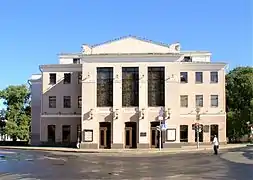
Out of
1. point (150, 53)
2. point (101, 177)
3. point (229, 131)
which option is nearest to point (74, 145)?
point (150, 53)

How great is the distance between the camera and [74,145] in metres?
59.9

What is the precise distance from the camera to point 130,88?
5572cm

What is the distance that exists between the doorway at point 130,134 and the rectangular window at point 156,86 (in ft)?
11.1

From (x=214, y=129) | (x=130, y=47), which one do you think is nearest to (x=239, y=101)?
(x=214, y=129)

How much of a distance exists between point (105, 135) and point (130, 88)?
21.4 ft

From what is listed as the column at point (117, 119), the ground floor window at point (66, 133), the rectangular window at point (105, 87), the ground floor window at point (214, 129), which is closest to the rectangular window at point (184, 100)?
the ground floor window at point (214, 129)

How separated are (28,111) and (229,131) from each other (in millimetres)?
32256

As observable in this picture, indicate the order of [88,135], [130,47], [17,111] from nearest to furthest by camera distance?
1. [88,135]
2. [130,47]
3. [17,111]

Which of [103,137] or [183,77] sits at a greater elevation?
[183,77]

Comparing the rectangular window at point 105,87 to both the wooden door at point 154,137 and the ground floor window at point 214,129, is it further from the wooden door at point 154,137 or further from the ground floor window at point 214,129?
the ground floor window at point 214,129

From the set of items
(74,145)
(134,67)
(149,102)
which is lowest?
(74,145)

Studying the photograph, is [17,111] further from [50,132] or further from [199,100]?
[199,100]

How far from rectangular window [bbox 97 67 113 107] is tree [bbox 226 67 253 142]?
20.6 metres

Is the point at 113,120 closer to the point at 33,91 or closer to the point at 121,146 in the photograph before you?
the point at 121,146
